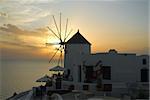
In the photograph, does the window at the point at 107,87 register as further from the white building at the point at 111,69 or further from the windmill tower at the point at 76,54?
the windmill tower at the point at 76,54

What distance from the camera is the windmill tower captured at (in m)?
14.9

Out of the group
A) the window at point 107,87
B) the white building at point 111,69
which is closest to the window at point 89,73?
the white building at point 111,69

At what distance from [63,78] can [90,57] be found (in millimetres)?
1626

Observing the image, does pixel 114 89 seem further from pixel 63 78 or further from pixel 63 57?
pixel 63 57

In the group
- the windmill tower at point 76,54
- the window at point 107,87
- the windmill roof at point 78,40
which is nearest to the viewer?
the window at point 107,87

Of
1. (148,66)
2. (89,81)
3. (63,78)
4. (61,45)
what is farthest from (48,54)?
(148,66)

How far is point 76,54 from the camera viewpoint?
15250 millimetres

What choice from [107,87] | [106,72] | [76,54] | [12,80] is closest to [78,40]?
[76,54]

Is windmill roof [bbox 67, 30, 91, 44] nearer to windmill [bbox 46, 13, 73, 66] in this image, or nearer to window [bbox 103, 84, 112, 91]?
windmill [bbox 46, 13, 73, 66]

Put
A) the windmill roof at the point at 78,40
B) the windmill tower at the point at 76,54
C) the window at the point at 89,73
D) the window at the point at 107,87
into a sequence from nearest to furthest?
1. the window at the point at 107,87
2. the window at the point at 89,73
3. the windmill tower at the point at 76,54
4. the windmill roof at the point at 78,40

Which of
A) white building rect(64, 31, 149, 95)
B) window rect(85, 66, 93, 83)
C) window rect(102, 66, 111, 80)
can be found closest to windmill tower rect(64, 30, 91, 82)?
white building rect(64, 31, 149, 95)

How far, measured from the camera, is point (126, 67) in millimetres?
13969

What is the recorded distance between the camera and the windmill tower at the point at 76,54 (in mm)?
14883

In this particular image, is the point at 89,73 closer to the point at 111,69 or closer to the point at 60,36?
the point at 111,69
